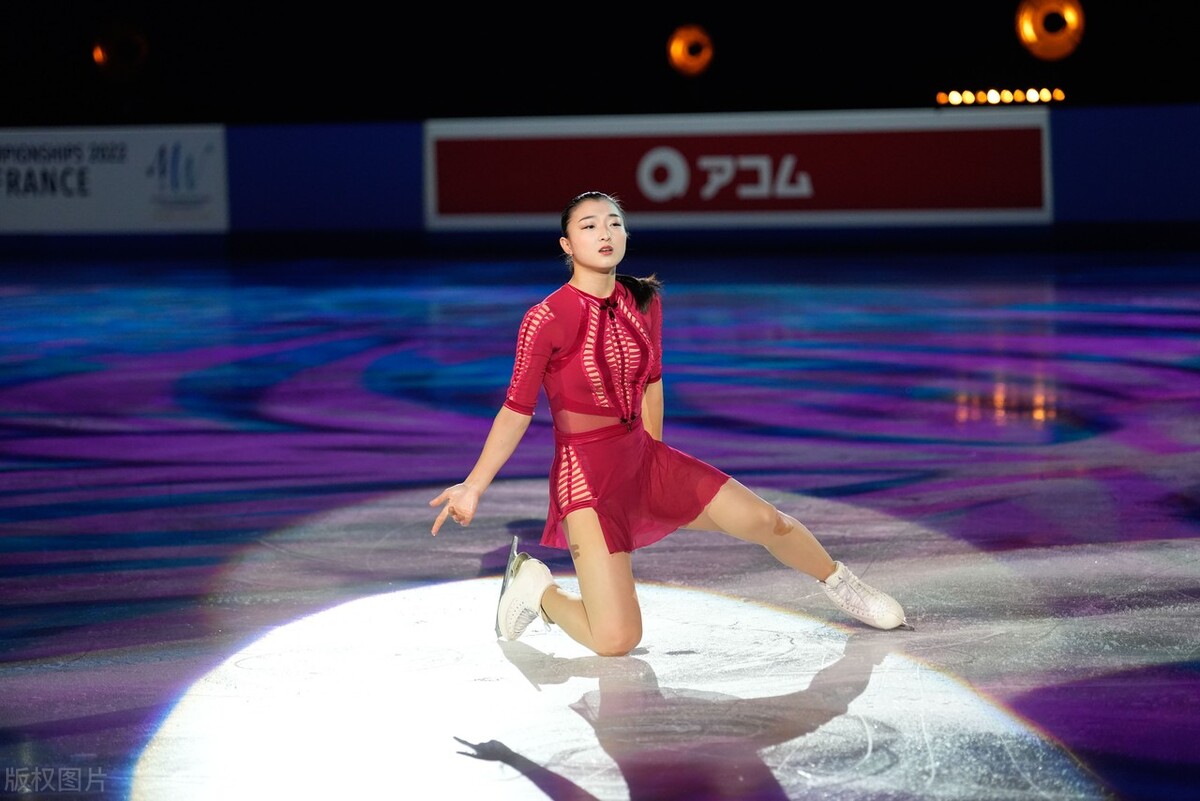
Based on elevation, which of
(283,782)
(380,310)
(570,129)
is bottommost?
(283,782)

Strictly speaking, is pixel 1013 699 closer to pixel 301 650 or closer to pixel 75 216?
pixel 301 650

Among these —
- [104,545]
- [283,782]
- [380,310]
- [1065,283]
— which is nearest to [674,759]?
[283,782]

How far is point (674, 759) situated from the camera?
10.6 ft

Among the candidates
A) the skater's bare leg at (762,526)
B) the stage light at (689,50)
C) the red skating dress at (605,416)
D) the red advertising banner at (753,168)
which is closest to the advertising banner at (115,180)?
the red advertising banner at (753,168)

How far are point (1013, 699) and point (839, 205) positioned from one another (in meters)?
11.5

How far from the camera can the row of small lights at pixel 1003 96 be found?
48.5 ft

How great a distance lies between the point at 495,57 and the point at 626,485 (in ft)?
44.5

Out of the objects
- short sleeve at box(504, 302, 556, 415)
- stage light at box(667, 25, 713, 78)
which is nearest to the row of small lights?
stage light at box(667, 25, 713, 78)

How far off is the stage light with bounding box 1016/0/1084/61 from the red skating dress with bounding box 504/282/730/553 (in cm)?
1171

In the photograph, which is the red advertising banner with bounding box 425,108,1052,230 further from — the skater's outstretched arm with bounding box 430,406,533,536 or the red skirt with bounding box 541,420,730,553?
the skater's outstretched arm with bounding box 430,406,533,536

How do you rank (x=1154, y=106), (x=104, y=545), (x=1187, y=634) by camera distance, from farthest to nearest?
(x=1154, y=106)
(x=104, y=545)
(x=1187, y=634)

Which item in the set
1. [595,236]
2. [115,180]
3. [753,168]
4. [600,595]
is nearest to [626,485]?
[600,595]

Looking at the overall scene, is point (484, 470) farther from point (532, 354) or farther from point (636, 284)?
point (636, 284)

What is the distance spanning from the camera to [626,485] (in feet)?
12.7
